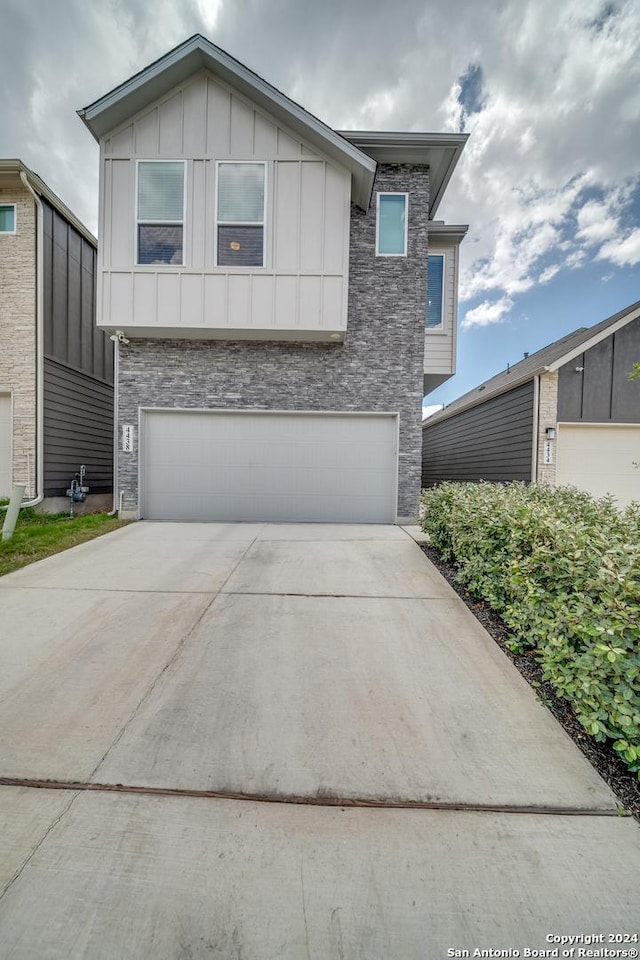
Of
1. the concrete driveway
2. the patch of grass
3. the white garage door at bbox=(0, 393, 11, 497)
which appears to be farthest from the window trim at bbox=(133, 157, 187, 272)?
the concrete driveway

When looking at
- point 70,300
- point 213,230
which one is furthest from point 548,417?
point 70,300

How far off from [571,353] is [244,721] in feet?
28.1

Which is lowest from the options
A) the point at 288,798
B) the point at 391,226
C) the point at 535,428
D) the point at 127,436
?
the point at 288,798

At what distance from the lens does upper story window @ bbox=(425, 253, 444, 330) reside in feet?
25.1

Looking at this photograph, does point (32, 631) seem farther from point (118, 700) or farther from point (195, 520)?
point (195, 520)

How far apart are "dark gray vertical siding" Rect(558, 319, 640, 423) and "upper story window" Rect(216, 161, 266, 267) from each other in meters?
6.24

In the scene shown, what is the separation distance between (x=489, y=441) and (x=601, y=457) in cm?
242

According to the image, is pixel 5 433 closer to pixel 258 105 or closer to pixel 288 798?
pixel 258 105

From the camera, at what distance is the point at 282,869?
1.24m

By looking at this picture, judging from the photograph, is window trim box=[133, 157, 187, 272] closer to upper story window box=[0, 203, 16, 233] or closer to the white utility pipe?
the white utility pipe

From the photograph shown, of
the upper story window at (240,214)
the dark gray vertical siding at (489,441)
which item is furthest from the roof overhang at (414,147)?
Result: the dark gray vertical siding at (489,441)

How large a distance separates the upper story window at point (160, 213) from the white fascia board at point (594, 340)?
712 centimetres

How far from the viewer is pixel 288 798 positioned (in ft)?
4.93

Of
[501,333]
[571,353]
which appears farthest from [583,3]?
[501,333]
